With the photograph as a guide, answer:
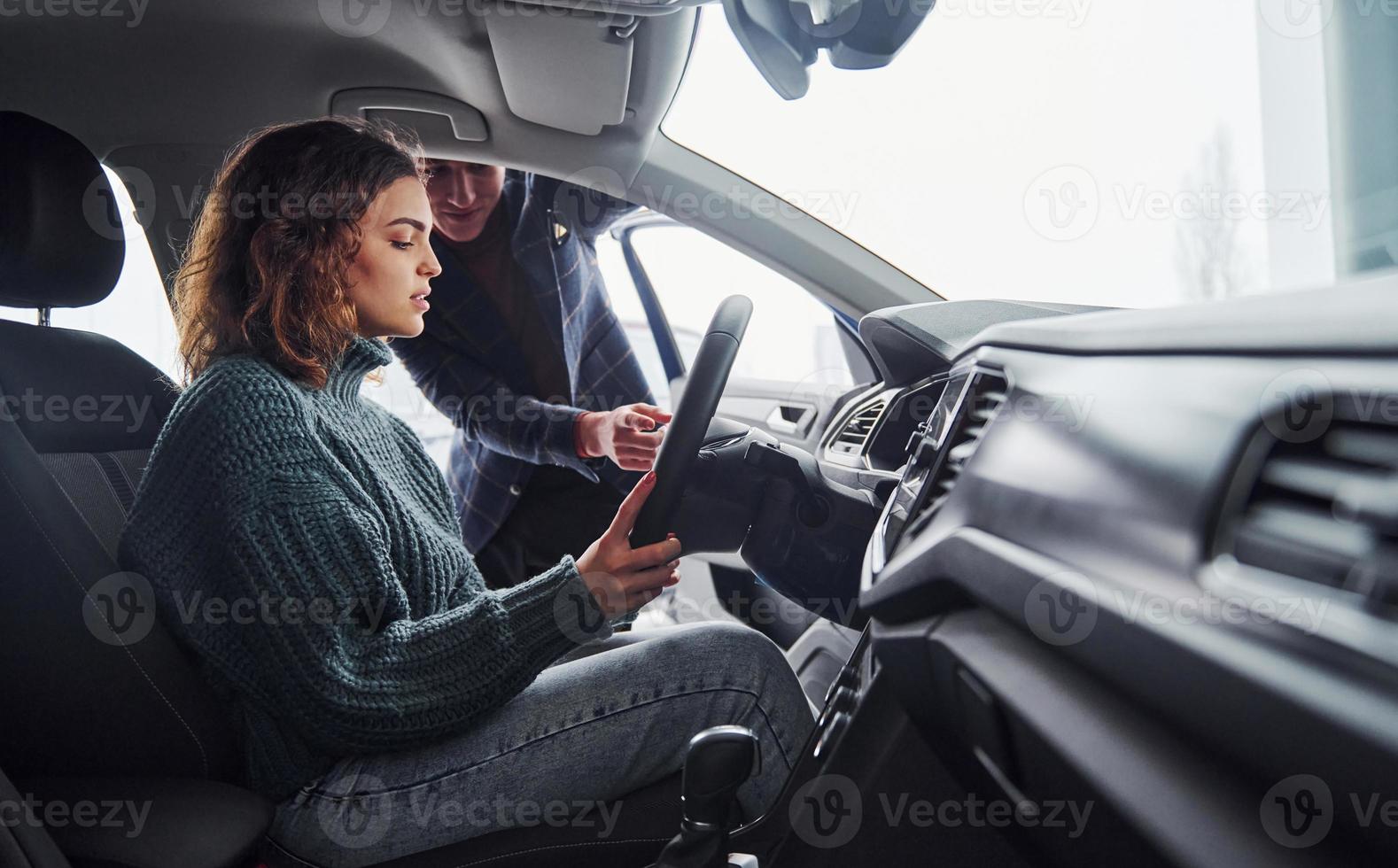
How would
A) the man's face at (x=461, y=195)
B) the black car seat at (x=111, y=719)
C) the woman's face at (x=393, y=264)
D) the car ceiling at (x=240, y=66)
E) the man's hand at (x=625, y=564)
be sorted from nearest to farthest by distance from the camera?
the black car seat at (x=111, y=719) → the man's hand at (x=625, y=564) → the woman's face at (x=393, y=264) → the car ceiling at (x=240, y=66) → the man's face at (x=461, y=195)

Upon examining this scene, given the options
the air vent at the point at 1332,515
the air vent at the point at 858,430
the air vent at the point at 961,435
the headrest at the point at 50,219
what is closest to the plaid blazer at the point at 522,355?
the air vent at the point at 858,430

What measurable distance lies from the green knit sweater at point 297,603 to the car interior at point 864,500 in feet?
0.15

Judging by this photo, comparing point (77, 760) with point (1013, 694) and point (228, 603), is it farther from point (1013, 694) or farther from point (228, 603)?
point (1013, 694)

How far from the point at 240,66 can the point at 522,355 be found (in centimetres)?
73

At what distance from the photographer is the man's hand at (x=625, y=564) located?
958 millimetres

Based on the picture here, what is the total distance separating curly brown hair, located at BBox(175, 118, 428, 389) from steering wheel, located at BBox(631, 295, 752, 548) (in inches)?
15.5

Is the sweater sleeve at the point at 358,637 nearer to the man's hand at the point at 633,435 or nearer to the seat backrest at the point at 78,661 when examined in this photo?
the seat backrest at the point at 78,661

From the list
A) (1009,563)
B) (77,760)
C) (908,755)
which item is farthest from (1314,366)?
(77,760)

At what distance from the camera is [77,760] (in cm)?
83

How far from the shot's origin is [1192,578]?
427 millimetres

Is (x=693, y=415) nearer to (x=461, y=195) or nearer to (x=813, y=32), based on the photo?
(x=813, y=32)

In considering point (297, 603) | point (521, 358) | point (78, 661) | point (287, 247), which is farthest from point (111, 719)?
point (521, 358)

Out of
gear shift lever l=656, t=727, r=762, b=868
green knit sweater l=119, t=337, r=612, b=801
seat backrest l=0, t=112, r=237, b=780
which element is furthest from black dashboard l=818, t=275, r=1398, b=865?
seat backrest l=0, t=112, r=237, b=780

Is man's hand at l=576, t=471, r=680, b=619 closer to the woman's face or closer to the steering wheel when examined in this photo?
the steering wheel
